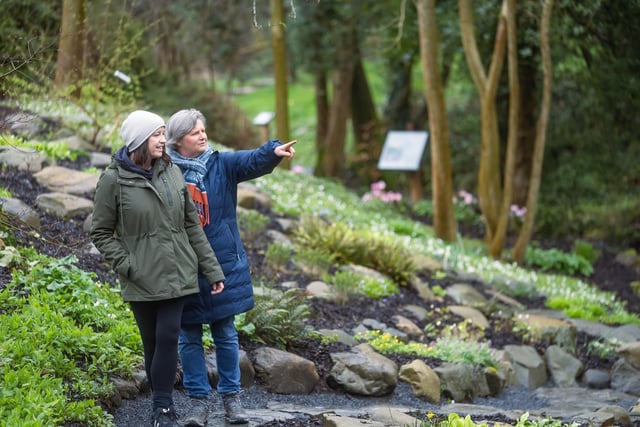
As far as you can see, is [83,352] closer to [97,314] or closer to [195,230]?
[97,314]

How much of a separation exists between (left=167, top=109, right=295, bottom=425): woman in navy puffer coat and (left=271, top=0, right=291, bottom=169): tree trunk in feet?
35.4

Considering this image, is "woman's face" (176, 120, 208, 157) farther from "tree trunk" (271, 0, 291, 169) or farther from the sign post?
the sign post

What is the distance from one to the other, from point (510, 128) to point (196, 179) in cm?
864

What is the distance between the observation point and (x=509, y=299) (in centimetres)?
1087

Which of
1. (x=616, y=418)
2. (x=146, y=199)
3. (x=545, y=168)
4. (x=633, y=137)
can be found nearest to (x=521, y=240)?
(x=633, y=137)

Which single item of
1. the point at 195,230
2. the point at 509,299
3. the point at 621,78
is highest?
the point at 621,78

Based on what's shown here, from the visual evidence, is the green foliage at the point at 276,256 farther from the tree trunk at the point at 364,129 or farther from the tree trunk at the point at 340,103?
the tree trunk at the point at 340,103

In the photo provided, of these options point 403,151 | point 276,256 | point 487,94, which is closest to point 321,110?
point 403,151

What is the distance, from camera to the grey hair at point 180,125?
5.30 meters

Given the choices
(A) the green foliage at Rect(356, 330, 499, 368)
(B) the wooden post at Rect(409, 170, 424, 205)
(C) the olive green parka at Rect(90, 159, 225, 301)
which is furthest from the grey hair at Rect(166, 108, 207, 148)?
(B) the wooden post at Rect(409, 170, 424, 205)

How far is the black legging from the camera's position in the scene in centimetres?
500

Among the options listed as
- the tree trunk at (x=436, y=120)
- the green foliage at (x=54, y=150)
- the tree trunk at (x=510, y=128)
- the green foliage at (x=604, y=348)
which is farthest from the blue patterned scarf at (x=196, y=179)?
the tree trunk at (x=436, y=120)

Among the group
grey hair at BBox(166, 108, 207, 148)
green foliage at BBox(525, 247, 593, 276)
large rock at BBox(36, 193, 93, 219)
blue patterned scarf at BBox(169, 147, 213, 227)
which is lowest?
green foliage at BBox(525, 247, 593, 276)

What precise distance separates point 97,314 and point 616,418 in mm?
3719
